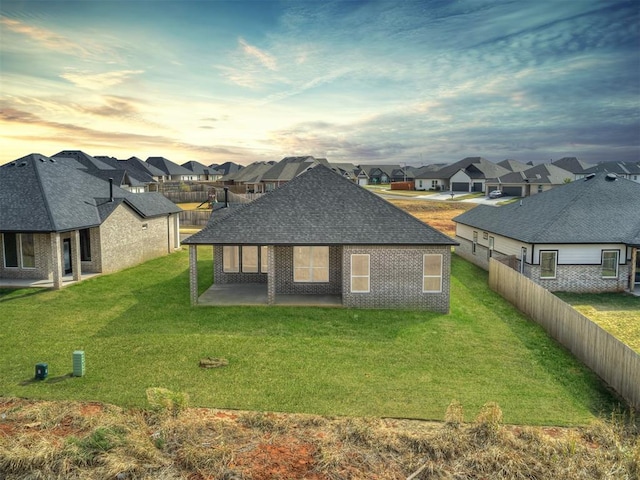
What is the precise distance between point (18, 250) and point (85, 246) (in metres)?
3.20

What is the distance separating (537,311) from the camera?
1784 cm

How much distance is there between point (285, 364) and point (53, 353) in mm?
7282

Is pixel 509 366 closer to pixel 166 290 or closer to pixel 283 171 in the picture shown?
pixel 166 290

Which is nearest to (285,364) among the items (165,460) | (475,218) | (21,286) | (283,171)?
(165,460)

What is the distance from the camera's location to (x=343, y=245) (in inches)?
726

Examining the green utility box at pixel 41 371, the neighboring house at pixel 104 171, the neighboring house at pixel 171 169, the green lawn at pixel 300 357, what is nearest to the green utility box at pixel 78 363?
the green lawn at pixel 300 357

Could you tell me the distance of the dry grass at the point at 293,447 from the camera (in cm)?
863

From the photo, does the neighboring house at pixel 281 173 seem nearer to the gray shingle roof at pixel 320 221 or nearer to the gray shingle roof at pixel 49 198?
the gray shingle roof at pixel 49 198

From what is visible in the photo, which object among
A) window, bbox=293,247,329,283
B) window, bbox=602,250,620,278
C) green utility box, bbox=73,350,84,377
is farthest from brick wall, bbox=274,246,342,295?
window, bbox=602,250,620,278

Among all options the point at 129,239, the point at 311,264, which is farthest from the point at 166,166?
the point at 311,264

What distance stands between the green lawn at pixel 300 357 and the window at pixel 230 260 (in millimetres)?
2831

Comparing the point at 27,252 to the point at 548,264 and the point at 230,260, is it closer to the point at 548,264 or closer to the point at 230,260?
the point at 230,260

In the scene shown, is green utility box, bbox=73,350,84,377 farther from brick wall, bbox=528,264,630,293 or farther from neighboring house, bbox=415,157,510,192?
neighboring house, bbox=415,157,510,192

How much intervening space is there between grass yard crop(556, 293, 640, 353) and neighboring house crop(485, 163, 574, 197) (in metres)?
50.5
